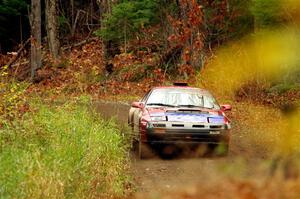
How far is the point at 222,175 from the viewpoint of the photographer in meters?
9.65

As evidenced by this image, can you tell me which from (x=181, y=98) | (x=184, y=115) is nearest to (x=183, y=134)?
(x=184, y=115)

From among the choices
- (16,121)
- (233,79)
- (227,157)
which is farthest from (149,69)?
(16,121)

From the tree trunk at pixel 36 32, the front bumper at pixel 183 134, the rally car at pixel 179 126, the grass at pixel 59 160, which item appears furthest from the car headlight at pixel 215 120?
the tree trunk at pixel 36 32

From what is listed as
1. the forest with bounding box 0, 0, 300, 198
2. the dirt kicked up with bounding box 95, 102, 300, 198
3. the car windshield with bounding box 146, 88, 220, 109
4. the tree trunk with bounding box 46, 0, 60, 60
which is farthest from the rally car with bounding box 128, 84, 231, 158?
the tree trunk with bounding box 46, 0, 60, 60

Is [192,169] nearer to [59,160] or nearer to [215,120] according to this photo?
[215,120]

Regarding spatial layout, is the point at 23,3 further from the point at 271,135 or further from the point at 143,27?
the point at 271,135

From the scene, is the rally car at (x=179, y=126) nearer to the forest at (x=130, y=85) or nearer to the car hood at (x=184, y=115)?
the car hood at (x=184, y=115)

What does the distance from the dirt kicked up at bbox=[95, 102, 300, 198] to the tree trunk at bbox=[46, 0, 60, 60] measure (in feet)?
76.7

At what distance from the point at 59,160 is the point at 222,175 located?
115 inches

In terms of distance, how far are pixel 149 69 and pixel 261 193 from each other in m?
23.1

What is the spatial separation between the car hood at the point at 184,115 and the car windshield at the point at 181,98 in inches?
18.3

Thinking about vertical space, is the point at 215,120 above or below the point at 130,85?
above

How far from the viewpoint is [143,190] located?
9.20 meters

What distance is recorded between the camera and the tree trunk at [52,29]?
122 feet
